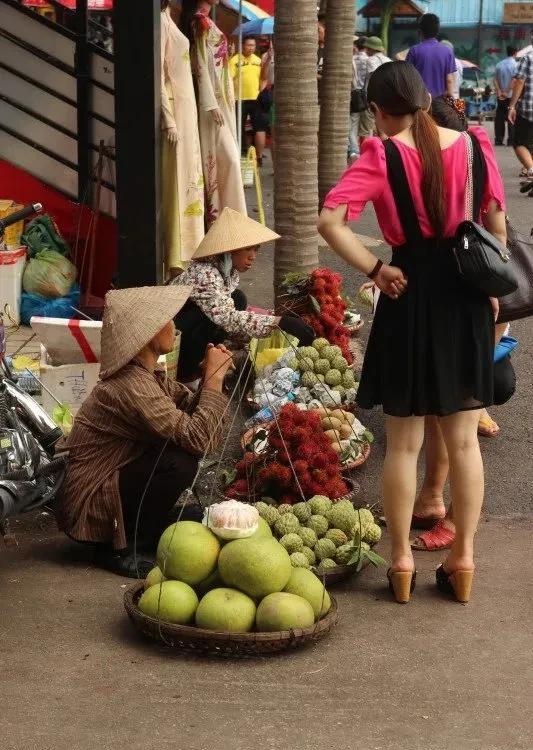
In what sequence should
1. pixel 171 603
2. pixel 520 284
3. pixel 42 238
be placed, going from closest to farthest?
pixel 171 603
pixel 520 284
pixel 42 238

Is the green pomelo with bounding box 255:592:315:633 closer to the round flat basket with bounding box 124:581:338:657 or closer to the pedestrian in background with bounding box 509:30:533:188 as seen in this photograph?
the round flat basket with bounding box 124:581:338:657

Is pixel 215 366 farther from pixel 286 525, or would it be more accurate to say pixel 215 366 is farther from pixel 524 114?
pixel 524 114

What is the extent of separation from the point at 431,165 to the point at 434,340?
631 millimetres

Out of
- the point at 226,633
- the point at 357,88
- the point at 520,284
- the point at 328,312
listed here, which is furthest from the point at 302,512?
the point at 357,88

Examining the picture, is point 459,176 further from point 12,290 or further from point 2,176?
point 2,176

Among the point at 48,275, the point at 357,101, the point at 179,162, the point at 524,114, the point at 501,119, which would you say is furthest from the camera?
the point at 501,119

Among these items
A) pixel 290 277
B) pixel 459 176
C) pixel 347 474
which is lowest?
pixel 347 474

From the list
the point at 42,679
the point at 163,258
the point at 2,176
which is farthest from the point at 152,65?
the point at 42,679

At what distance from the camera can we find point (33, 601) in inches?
183

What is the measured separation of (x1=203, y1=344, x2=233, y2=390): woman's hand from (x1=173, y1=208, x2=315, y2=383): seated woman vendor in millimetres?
1359

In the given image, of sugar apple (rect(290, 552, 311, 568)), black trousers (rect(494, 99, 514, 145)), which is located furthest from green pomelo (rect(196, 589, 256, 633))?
black trousers (rect(494, 99, 514, 145))

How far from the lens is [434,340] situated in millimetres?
4465

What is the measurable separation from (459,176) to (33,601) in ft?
7.33

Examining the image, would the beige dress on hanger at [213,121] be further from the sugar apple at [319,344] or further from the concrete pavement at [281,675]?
the concrete pavement at [281,675]
